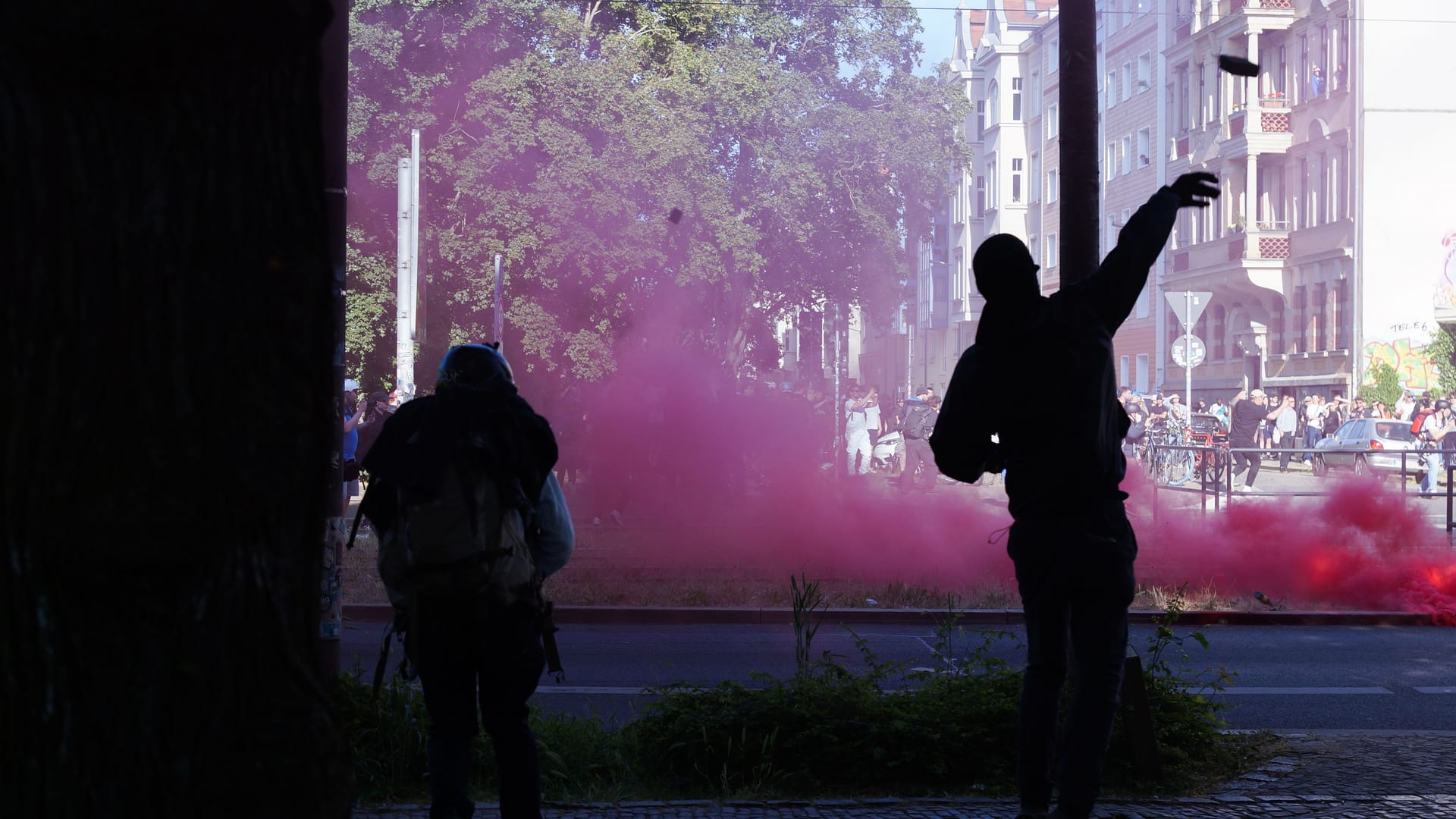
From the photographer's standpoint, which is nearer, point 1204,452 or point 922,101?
point 1204,452

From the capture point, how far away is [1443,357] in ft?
114

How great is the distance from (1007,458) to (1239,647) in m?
6.46

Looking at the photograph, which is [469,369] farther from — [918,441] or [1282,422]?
[1282,422]

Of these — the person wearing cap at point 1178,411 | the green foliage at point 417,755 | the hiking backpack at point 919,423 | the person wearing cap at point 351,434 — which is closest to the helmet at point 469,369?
the green foliage at point 417,755

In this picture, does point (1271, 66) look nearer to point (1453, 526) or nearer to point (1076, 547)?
point (1453, 526)

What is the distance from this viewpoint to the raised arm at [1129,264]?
3.81 m

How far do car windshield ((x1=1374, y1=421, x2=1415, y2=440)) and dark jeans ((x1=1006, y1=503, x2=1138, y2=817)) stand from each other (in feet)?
80.3

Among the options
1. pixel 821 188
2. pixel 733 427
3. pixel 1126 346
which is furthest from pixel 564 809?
pixel 1126 346

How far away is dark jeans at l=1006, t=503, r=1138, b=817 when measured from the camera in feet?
12.4

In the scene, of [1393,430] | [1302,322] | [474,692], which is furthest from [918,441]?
[1302,322]

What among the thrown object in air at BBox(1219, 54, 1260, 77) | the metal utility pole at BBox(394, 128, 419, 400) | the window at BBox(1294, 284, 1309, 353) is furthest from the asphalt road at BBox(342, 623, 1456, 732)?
the window at BBox(1294, 284, 1309, 353)

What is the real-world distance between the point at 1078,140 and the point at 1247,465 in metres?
11.1

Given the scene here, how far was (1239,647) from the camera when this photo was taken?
9.68 metres

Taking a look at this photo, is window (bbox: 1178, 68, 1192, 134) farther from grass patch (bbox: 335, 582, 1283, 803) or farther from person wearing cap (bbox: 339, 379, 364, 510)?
grass patch (bbox: 335, 582, 1283, 803)
